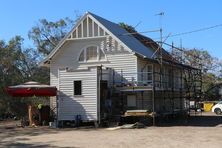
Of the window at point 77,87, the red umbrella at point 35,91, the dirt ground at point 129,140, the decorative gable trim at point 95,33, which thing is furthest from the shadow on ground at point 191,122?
the red umbrella at point 35,91

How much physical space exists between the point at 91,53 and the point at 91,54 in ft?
0.24

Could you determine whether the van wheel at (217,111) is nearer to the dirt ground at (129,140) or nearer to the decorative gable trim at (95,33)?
the decorative gable trim at (95,33)

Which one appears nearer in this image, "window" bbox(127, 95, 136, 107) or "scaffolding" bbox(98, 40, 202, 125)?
"scaffolding" bbox(98, 40, 202, 125)

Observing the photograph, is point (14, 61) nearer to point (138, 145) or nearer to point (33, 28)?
point (33, 28)

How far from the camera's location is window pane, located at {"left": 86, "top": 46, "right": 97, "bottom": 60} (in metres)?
34.8

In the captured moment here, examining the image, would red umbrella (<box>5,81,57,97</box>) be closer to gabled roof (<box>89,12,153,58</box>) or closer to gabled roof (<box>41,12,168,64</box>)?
gabled roof (<box>41,12,168,64</box>)

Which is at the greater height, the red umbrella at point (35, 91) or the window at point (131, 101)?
the red umbrella at point (35, 91)

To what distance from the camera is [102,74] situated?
1256 inches

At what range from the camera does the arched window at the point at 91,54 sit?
3450 cm

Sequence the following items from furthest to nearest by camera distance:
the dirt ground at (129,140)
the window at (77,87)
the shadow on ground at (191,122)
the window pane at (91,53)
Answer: the window pane at (91,53) → the window at (77,87) → the shadow on ground at (191,122) → the dirt ground at (129,140)

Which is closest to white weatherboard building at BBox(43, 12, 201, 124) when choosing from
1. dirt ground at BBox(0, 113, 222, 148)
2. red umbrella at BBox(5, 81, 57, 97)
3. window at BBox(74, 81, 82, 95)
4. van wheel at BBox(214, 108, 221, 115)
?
window at BBox(74, 81, 82, 95)

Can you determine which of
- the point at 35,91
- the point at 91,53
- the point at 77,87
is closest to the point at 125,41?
the point at 91,53

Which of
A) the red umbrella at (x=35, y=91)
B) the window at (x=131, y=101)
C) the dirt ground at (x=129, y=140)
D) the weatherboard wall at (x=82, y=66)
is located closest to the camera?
the dirt ground at (x=129, y=140)

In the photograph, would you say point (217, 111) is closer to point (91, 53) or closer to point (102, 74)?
point (91, 53)
